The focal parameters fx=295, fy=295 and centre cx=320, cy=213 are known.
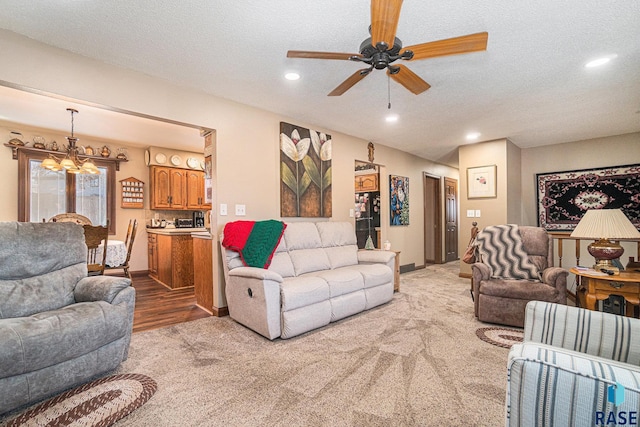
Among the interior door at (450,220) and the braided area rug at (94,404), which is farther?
the interior door at (450,220)

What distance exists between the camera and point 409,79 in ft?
7.58

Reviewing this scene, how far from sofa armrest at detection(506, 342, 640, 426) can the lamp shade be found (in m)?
2.03

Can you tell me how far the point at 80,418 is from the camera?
5.24 feet

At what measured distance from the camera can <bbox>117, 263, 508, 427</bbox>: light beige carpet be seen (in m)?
1.63

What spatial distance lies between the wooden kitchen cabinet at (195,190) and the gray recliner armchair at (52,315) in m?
3.75

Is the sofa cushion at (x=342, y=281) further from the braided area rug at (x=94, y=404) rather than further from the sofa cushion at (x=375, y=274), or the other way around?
the braided area rug at (x=94, y=404)

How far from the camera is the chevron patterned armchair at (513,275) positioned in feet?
9.27

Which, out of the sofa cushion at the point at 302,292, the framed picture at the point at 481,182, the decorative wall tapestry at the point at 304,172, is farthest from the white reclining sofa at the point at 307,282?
the framed picture at the point at 481,182

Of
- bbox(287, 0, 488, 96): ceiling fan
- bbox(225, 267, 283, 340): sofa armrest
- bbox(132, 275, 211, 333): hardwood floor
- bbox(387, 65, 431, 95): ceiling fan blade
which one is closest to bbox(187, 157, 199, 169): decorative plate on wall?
bbox(132, 275, 211, 333): hardwood floor

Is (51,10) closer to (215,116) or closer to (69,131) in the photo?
(215,116)

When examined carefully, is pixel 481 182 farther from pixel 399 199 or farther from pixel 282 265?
pixel 282 265

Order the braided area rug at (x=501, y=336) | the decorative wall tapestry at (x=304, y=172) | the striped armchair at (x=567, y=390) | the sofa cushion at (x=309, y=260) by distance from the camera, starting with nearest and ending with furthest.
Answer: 1. the striped armchair at (x=567, y=390)
2. the braided area rug at (x=501, y=336)
3. the sofa cushion at (x=309, y=260)
4. the decorative wall tapestry at (x=304, y=172)

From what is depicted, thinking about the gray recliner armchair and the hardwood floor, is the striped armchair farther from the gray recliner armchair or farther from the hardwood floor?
the hardwood floor

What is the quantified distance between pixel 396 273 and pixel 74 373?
370 cm
